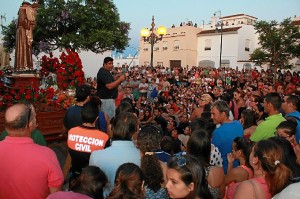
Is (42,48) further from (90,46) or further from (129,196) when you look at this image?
(129,196)

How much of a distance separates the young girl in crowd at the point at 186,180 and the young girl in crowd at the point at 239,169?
0.84m

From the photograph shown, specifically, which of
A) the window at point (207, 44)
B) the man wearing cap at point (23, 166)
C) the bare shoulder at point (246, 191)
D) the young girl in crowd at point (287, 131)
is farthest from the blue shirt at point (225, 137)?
the window at point (207, 44)

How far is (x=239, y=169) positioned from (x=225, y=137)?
41.7 inches

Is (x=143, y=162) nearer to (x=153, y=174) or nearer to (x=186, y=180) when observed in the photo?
(x=153, y=174)

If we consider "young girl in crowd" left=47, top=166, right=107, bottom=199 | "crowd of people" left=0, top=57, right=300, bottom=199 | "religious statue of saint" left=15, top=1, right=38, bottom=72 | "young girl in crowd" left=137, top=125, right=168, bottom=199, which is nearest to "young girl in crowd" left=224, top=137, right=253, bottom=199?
"crowd of people" left=0, top=57, right=300, bottom=199

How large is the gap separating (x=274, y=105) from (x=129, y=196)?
3.51 m

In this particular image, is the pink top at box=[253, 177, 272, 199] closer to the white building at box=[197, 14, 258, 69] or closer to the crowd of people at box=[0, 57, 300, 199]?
the crowd of people at box=[0, 57, 300, 199]

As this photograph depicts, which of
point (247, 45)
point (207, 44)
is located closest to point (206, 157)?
point (247, 45)

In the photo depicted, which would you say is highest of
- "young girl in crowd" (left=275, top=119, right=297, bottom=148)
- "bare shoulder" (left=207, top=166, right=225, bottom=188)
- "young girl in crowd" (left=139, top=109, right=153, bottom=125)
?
"young girl in crowd" (left=275, top=119, right=297, bottom=148)

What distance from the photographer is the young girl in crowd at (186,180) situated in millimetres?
2527

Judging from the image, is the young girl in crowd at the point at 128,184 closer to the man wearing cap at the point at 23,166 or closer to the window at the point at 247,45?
the man wearing cap at the point at 23,166

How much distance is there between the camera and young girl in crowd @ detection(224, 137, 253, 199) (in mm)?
3459

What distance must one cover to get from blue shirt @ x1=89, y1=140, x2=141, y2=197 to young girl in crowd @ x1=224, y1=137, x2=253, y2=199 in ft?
3.45

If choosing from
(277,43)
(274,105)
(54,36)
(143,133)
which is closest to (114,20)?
(54,36)
